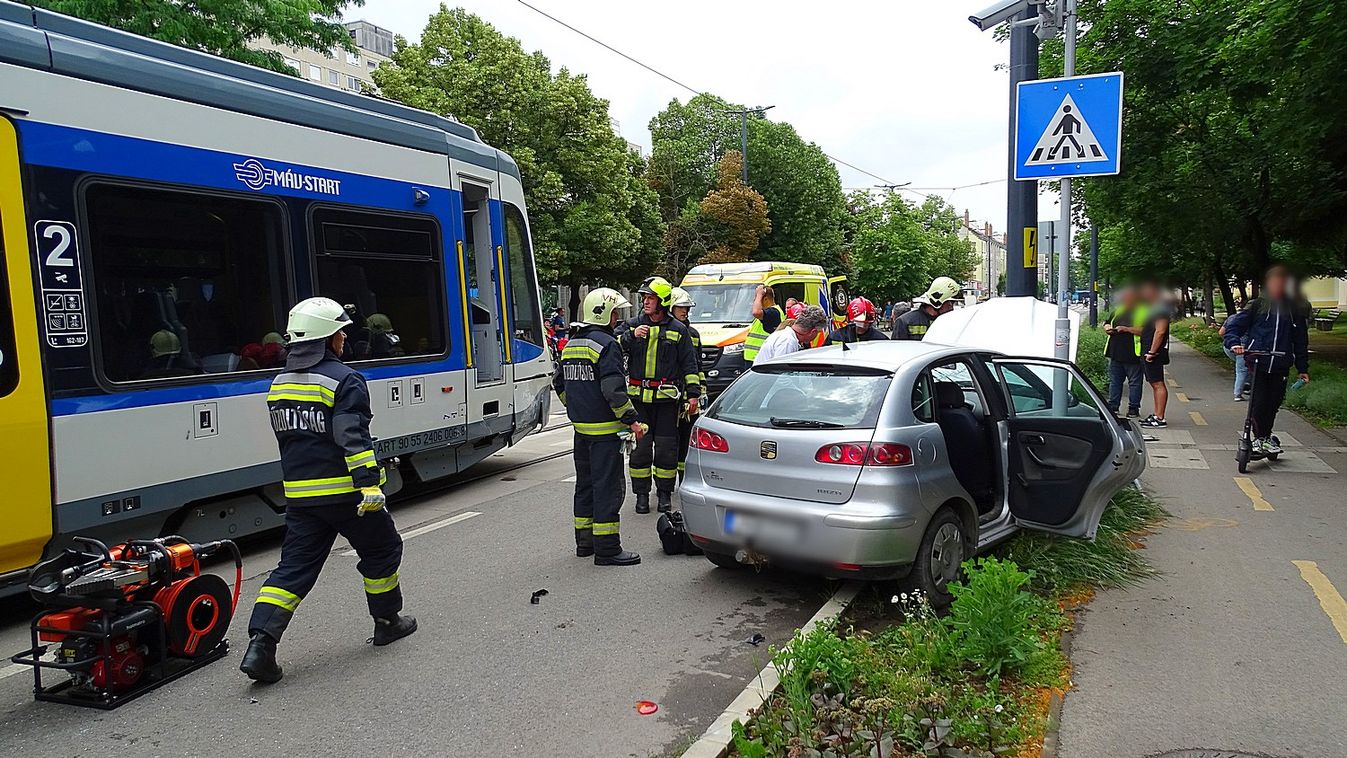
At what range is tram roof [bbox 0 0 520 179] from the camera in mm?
5164

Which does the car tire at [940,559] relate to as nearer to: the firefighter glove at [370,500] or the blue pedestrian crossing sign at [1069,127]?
the blue pedestrian crossing sign at [1069,127]

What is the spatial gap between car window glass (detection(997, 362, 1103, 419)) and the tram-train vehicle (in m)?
4.66

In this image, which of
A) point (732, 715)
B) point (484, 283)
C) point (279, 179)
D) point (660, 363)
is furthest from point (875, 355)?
point (484, 283)

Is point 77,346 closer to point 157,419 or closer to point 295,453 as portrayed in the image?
point 157,419

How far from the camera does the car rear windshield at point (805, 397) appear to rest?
5.10 meters

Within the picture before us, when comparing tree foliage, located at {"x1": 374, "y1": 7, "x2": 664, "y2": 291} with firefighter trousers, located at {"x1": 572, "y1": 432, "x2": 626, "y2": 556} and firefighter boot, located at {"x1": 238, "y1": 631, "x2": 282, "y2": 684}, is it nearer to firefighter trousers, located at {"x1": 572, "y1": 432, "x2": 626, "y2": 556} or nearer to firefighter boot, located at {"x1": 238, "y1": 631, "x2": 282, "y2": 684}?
firefighter trousers, located at {"x1": 572, "y1": 432, "x2": 626, "y2": 556}

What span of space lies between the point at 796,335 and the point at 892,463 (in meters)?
2.93

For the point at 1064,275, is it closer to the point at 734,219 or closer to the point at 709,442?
the point at 709,442

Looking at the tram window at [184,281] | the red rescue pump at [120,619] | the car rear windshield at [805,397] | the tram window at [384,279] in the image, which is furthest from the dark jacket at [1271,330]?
the red rescue pump at [120,619]

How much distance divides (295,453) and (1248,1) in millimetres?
11989

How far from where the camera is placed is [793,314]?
7.83 m

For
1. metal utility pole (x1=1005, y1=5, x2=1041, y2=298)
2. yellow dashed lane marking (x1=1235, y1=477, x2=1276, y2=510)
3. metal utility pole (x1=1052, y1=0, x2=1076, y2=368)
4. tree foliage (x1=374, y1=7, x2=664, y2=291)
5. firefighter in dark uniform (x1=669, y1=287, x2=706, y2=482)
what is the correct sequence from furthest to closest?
tree foliage (x1=374, y1=7, x2=664, y2=291), metal utility pole (x1=1005, y1=5, x2=1041, y2=298), yellow dashed lane marking (x1=1235, y1=477, x2=1276, y2=510), firefighter in dark uniform (x1=669, y1=287, x2=706, y2=482), metal utility pole (x1=1052, y1=0, x2=1076, y2=368)

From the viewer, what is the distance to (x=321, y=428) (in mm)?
4328

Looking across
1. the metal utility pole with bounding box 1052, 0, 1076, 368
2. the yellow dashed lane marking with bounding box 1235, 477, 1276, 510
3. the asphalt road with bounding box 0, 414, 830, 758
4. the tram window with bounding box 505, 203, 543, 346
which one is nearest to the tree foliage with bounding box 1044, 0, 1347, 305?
the yellow dashed lane marking with bounding box 1235, 477, 1276, 510
